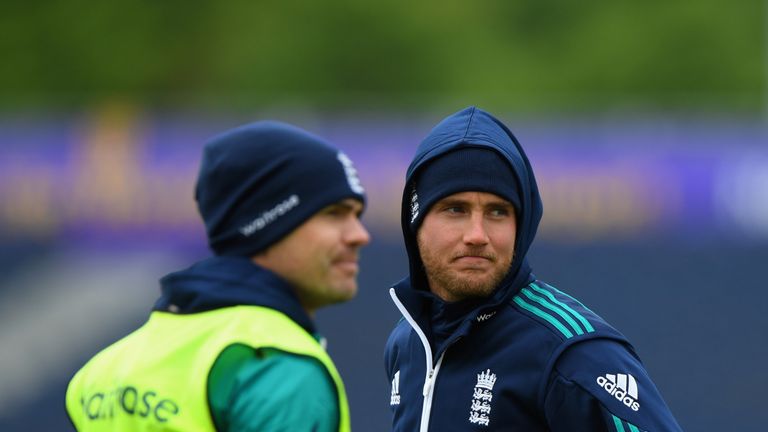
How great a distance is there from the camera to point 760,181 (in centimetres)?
854

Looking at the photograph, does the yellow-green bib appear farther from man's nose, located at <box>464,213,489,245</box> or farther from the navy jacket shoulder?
man's nose, located at <box>464,213,489,245</box>

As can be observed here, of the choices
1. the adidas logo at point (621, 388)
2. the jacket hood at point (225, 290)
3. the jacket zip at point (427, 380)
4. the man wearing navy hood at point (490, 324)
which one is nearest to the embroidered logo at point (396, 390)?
the man wearing navy hood at point (490, 324)

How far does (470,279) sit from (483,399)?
29 cm

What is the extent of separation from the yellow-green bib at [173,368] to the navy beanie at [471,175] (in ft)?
1.53

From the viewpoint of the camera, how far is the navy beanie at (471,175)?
2904mm

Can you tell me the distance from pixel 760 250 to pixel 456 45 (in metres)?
12.0

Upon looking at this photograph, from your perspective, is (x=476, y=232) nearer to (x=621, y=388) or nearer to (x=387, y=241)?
(x=621, y=388)

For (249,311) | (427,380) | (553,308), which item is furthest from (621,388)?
(249,311)

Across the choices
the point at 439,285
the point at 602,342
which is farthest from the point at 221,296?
the point at 602,342

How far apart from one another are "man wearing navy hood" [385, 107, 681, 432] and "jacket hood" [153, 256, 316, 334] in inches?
12.2

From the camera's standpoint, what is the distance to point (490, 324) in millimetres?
2926

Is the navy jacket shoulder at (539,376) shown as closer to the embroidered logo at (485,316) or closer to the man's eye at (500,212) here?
the embroidered logo at (485,316)

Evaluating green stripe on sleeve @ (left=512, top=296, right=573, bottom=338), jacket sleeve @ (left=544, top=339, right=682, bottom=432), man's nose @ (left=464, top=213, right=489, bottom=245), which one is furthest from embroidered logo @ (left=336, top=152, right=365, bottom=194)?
jacket sleeve @ (left=544, top=339, right=682, bottom=432)

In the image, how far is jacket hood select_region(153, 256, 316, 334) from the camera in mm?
2904
